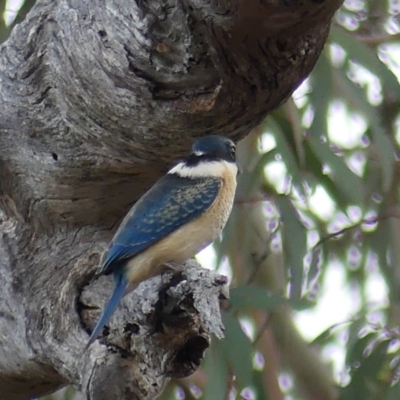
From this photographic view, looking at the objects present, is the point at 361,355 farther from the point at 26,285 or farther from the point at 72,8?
the point at 72,8

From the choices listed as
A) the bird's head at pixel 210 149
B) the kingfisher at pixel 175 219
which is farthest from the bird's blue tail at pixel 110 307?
the bird's head at pixel 210 149

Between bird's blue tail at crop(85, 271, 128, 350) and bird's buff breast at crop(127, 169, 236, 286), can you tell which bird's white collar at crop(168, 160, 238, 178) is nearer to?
bird's buff breast at crop(127, 169, 236, 286)

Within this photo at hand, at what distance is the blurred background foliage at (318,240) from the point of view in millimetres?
2180

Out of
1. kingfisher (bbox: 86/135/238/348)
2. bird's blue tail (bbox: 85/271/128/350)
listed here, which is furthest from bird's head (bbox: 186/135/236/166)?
bird's blue tail (bbox: 85/271/128/350)

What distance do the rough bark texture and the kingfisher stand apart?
4cm

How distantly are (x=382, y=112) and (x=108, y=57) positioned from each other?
1.18 metres

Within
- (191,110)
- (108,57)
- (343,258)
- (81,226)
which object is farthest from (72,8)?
(343,258)

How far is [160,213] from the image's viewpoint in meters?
1.66

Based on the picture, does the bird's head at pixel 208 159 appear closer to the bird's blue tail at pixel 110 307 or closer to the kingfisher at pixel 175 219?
the kingfisher at pixel 175 219

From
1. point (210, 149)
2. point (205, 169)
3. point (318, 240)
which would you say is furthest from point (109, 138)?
point (318, 240)

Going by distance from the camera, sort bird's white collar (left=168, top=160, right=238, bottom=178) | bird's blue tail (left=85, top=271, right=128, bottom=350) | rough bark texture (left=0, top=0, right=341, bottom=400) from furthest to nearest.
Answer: bird's white collar (left=168, top=160, right=238, bottom=178)
bird's blue tail (left=85, top=271, right=128, bottom=350)
rough bark texture (left=0, top=0, right=341, bottom=400)

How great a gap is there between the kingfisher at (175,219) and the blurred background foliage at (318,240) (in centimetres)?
40

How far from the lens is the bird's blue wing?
1.57 m

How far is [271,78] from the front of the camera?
136 cm
